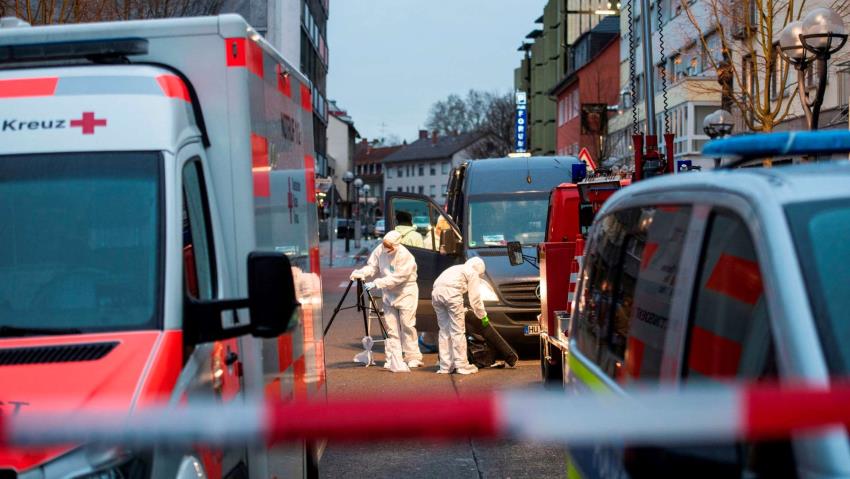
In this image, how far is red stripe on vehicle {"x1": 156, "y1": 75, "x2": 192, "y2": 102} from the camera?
16.1 feet

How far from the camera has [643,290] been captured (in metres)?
3.97

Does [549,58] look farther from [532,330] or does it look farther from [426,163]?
[532,330]

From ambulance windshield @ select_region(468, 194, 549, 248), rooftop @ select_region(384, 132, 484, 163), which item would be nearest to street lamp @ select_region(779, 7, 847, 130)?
ambulance windshield @ select_region(468, 194, 549, 248)

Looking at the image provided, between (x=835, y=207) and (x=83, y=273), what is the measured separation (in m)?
2.83

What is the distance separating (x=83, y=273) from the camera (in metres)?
4.52

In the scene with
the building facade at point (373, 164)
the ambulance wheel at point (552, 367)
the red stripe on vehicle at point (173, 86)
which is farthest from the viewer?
the building facade at point (373, 164)

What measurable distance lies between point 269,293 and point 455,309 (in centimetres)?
971

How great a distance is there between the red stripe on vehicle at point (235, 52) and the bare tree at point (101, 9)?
39.4 feet

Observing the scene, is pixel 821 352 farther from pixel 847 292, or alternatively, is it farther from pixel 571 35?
pixel 571 35

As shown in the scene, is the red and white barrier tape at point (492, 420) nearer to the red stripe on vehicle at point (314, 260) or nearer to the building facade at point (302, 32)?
the red stripe on vehicle at point (314, 260)

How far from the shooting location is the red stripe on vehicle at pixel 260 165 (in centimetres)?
541

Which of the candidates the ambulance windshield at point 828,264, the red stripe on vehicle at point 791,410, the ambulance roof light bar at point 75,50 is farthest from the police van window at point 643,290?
the ambulance roof light bar at point 75,50

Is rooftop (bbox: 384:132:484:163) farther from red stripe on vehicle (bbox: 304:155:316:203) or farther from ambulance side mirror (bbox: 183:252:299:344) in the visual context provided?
ambulance side mirror (bbox: 183:252:299:344)

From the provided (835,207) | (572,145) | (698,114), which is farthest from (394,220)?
(572,145)
